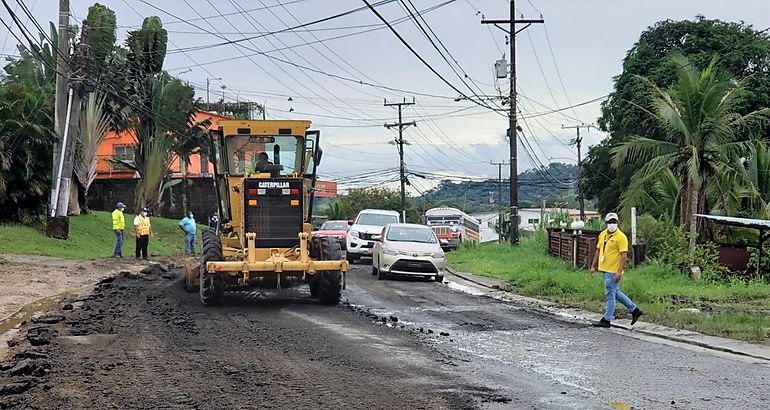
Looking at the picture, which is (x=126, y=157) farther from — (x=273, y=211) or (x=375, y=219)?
(x=273, y=211)

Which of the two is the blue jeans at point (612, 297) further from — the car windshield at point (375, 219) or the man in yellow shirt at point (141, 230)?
the man in yellow shirt at point (141, 230)

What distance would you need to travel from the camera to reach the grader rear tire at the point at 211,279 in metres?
14.8

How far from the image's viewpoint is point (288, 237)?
608 inches

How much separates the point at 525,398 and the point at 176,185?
154 ft

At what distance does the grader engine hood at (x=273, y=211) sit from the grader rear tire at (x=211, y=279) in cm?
65

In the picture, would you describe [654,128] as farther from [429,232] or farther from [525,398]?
[525,398]

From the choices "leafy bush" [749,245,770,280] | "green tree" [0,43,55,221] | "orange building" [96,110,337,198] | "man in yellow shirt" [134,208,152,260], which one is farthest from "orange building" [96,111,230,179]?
"leafy bush" [749,245,770,280]

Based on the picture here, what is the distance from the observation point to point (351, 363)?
9.42 meters

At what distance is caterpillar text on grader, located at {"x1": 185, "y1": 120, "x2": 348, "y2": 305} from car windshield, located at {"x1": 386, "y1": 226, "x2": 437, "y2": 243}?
6.97m

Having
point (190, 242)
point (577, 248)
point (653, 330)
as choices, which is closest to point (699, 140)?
point (577, 248)

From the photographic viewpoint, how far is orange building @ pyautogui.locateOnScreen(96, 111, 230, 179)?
52.8 metres

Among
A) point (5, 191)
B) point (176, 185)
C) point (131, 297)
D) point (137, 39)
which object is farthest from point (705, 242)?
point (176, 185)

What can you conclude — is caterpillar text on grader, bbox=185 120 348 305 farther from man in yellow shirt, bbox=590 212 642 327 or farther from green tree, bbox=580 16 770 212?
green tree, bbox=580 16 770 212

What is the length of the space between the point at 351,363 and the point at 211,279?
593cm
